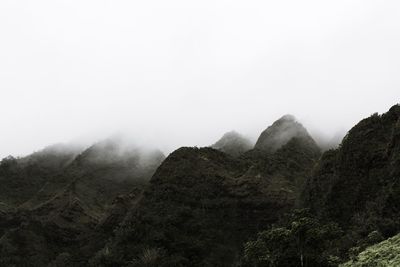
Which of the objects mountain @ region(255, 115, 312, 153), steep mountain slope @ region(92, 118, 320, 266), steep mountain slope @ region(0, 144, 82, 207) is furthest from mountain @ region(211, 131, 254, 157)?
steep mountain slope @ region(92, 118, 320, 266)

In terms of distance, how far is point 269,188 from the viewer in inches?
2360

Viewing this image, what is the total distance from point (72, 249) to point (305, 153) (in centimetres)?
3581

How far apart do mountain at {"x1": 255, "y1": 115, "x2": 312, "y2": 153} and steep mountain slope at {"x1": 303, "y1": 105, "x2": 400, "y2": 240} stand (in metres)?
35.6

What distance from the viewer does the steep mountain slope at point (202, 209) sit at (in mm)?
51500

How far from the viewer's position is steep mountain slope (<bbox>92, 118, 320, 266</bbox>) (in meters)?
51.5

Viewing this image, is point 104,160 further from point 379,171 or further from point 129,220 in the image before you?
point 379,171

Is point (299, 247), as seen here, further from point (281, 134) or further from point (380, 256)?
point (281, 134)

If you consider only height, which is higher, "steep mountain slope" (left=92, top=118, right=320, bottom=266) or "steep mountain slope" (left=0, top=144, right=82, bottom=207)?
"steep mountain slope" (left=0, top=144, right=82, bottom=207)

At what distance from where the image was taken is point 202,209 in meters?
57.4

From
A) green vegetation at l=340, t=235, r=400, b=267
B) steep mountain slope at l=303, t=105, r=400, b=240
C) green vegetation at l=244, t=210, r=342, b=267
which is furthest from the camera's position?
steep mountain slope at l=303, t=105, r=400, b=240

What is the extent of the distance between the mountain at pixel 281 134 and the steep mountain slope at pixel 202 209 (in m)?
15.9

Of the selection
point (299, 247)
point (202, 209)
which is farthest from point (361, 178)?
point (202, 209)

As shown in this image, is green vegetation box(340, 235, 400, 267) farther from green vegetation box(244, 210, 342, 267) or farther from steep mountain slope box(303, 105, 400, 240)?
steep mountain slope box(303, 105, 400, 240)

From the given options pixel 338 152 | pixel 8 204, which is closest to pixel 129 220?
pixel 338 152
